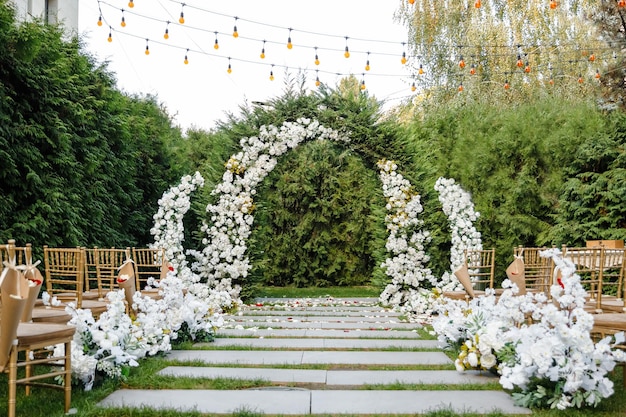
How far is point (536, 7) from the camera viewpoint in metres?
14.5

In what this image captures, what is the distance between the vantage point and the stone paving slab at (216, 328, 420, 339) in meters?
6.39

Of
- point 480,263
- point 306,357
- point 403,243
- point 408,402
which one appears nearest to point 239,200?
point 403,243

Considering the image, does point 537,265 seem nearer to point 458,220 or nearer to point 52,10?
point 458,220

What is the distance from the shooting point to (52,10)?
10781 millimetres

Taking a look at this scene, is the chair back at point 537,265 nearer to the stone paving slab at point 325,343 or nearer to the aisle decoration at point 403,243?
the stone paving slab at point 325,343

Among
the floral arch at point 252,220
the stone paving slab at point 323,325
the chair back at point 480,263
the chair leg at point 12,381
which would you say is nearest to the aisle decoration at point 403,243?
the floral arch at point 252,220

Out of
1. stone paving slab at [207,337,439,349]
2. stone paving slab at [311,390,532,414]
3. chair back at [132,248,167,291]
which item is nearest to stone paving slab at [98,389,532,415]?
stone paving slab at [311,390,532,414]

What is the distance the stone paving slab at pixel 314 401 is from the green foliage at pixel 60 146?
279cm

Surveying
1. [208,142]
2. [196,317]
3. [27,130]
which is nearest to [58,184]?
[27,130]

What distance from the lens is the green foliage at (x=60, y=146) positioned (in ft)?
19.8

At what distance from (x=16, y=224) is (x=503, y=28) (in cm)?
1153

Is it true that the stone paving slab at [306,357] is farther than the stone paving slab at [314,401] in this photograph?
Yes

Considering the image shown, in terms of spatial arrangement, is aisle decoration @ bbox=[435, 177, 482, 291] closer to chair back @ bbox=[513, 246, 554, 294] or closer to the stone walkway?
the stone walkway

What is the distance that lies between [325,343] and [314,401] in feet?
6.85
